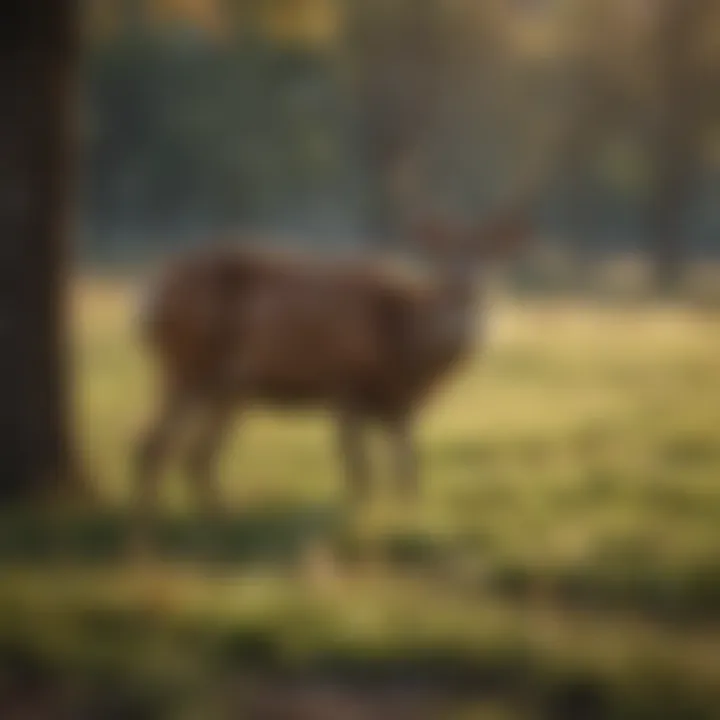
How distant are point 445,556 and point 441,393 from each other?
18 cm

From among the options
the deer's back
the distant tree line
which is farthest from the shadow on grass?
the distant tree line

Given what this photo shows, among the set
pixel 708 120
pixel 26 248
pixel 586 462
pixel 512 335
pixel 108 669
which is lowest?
pixel 108 669

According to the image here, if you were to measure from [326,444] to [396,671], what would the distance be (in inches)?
10.5

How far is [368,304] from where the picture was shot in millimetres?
1561

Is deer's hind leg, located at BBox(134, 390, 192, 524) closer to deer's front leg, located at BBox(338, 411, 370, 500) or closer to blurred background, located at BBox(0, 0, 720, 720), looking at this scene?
blurred background, located at BBox(0, 0, 720, 720)

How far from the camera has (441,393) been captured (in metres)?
1.54

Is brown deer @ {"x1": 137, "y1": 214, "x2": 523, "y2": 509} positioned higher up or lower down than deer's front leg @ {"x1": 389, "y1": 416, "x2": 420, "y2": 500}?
higher up

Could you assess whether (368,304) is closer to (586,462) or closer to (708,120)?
(586,462)

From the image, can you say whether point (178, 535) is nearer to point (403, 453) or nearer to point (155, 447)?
point (155, 447)

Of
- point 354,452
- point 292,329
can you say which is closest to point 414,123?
point 292,329

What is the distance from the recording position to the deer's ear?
5.00 ft

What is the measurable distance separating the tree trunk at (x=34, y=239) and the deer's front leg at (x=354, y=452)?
1.05 ft

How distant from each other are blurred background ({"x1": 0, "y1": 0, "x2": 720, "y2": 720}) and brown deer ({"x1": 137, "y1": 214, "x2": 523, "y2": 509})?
3 cm

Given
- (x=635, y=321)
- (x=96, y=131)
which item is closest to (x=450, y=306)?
(x=635, y=321)
